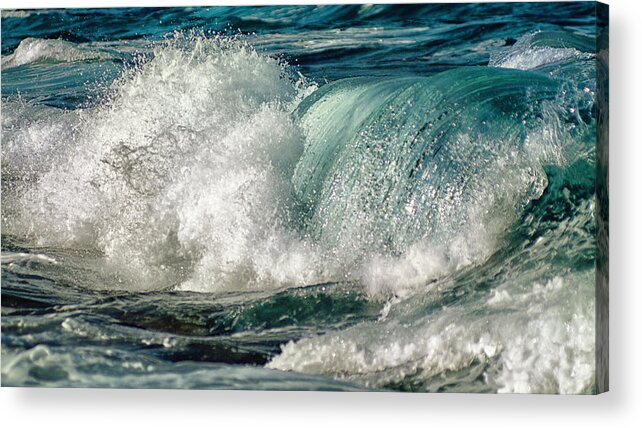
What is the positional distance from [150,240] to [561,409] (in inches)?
85.2

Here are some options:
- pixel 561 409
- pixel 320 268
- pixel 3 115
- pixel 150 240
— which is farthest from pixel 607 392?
pixel 3 115

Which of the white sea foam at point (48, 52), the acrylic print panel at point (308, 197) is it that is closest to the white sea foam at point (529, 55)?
the acrylic print panel at point (308, 197)

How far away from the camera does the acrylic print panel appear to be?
6.00 meters

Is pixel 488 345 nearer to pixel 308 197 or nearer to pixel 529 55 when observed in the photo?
pixel 308 197

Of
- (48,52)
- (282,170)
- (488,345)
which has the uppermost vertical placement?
(48,52)

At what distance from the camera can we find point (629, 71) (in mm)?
6055

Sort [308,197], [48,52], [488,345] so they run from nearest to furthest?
[488,345], [308,197], [48,52]

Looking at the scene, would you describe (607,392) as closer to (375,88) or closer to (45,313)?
(375,88)

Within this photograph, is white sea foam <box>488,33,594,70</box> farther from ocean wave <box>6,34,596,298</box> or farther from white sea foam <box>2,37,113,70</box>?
white sea foam <box>2,37,113,70</box>

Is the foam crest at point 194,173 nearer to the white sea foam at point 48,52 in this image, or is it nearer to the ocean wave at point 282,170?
the ocean wave at point 282,170

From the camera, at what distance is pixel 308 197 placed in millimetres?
6336

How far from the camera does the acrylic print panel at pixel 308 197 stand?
19.7 feet

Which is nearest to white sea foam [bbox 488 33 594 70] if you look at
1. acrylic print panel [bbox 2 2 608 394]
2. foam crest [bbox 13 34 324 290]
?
acrylic print panel [bbox 2 2 608 394]

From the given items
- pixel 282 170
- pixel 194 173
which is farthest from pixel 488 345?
pixel 194 173
